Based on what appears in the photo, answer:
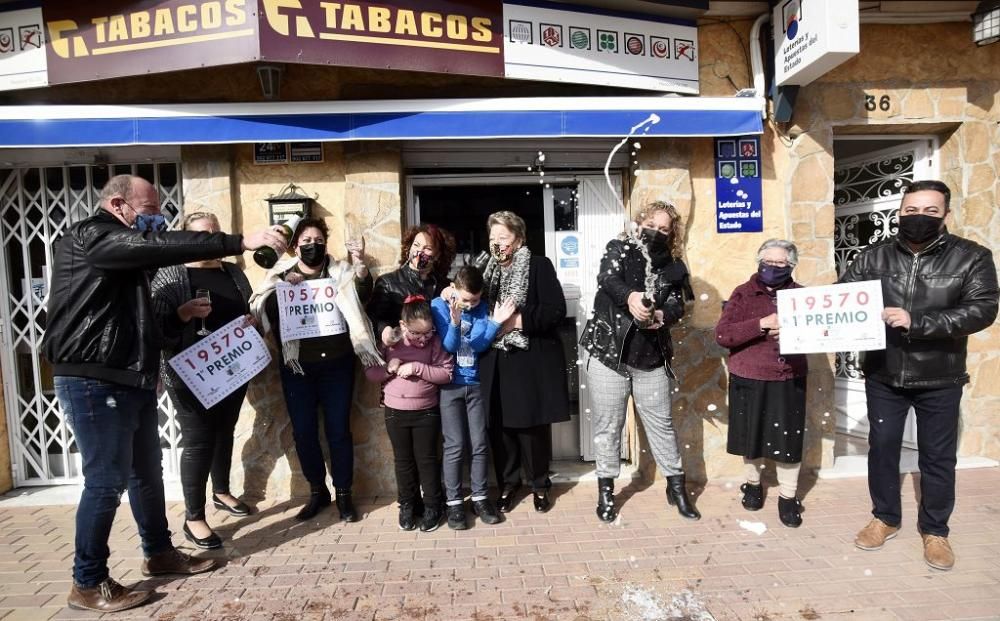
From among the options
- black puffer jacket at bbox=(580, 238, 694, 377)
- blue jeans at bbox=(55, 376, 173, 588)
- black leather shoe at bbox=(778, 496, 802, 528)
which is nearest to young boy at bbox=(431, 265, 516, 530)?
black puffer jacket at bbox=(580, 238, 694, 377)

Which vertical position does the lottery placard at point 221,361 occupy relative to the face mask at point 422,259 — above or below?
below

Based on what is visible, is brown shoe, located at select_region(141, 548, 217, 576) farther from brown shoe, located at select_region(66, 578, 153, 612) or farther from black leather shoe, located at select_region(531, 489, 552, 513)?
black leather shoe, located at select_region(531, 489, 552, 513)

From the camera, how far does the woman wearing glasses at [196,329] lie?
11.3 feet

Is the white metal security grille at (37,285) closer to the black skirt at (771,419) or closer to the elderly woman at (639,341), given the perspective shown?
the elderly woman at (639,341)

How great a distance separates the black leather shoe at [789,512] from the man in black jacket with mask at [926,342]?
35 cm

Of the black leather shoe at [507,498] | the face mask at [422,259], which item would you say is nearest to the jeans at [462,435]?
the black leather shoe at [507,498]

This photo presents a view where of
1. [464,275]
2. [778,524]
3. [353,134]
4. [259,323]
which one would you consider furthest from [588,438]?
[353,134]

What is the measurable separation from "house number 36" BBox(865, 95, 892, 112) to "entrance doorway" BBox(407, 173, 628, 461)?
2062 millimetres

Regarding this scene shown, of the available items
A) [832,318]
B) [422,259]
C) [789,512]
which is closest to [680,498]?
[789,512]

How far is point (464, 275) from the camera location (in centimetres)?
361

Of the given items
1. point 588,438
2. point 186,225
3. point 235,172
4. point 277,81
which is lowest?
point 588,438

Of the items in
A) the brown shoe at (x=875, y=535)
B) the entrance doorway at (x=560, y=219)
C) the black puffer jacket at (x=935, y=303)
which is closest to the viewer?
the black puffer jacket at (x=935, y=303)

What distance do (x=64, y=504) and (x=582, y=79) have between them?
5.16m

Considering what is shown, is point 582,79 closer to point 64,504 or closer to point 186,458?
point 186,458
